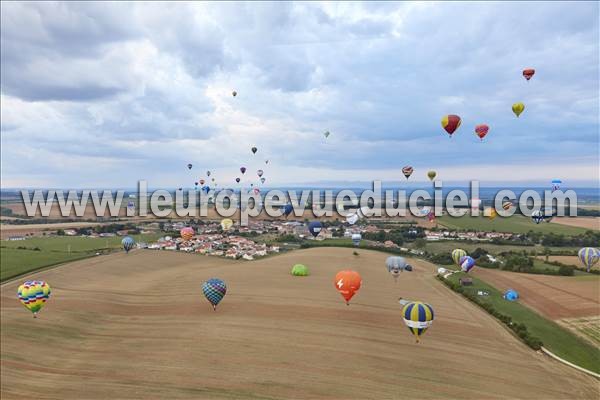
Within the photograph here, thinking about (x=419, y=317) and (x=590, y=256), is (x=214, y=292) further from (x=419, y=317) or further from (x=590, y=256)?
(x=590, y=256)

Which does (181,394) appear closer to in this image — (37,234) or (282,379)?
(282,379)

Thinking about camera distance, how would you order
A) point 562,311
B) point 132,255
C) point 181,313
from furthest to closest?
point 132,255 < point 562,311 < point 181,313

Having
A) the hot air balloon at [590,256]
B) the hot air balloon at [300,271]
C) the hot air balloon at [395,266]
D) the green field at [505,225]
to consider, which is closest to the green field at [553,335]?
the hot air balloon at [395,266]

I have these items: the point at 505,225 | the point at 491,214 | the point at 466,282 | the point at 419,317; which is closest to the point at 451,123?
the point at 466,282

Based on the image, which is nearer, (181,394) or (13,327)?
(181,394)

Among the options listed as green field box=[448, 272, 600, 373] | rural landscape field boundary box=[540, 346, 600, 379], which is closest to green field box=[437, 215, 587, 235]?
green field box=[448, 272, 600, 373]

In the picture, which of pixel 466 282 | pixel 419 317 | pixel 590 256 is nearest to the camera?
pixel 419 317

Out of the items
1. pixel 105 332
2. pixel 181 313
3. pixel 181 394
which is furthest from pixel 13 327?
pixel 181 394
